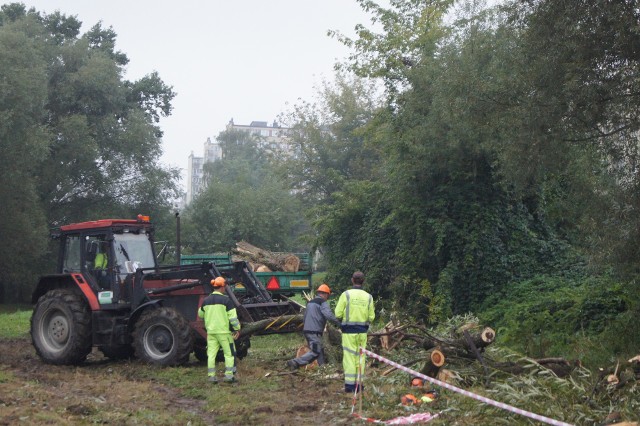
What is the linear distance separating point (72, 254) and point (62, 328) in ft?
4.78

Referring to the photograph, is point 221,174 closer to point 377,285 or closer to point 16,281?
point 16,281

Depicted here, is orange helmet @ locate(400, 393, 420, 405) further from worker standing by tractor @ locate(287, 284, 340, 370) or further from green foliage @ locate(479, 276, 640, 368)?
green foliage @ locate(479, 276, 640, 368)

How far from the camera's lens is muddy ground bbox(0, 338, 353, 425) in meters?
10.4

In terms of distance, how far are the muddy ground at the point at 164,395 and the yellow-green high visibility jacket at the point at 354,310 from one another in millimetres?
1004

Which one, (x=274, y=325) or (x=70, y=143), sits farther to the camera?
(x=70, y=143)

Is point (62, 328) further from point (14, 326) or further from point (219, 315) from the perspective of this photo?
point (14, 326)

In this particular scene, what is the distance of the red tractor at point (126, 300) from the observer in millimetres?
14836

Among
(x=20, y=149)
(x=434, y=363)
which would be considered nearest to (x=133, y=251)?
(x=434, y=363)

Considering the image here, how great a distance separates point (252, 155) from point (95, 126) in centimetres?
6354

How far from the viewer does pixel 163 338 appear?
14.8 meters

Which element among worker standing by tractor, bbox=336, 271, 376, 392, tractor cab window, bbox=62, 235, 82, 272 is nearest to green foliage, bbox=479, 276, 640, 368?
worker standing by tractor, bbox=336, 271, 376, 392

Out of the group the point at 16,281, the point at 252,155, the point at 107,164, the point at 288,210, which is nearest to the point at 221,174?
the point at 252,155

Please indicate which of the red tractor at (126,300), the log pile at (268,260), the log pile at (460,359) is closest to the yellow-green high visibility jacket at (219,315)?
the red tractor at (126,300)

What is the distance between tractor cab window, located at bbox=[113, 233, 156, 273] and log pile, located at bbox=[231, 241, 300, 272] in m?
13.8
